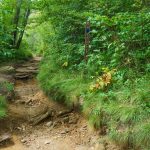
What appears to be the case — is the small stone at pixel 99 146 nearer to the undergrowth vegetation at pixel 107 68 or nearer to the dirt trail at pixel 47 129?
the dirt trail at pixel 47 129

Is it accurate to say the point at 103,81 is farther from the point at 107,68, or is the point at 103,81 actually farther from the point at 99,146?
the point at 99,146

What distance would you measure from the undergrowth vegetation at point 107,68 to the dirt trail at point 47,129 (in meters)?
0.33

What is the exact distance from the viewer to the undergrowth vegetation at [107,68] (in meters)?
5.14

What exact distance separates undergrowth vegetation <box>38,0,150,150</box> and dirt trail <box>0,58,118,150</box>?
0.33 m

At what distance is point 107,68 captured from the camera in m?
6.70

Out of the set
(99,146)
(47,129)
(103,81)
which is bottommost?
(47,129)

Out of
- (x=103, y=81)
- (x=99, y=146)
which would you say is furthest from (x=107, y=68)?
(x=99, y=146)

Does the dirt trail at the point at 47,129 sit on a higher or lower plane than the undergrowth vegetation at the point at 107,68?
lower

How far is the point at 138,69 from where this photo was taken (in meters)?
6.41

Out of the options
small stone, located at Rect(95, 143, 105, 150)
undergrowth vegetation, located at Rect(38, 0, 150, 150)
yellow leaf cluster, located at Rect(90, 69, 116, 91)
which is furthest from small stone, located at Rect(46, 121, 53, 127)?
small stone, located at Rect(95, 143, 105, 150)

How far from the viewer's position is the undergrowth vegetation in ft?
16.9

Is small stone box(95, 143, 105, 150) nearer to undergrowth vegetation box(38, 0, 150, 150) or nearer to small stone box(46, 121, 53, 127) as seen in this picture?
undergrowth vegetation box(38, 0, 150, 150)

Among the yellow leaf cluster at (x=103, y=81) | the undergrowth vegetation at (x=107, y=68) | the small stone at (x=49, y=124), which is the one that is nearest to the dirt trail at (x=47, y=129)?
the small stone at (x=49, y=124)

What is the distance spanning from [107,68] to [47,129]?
2.24m
